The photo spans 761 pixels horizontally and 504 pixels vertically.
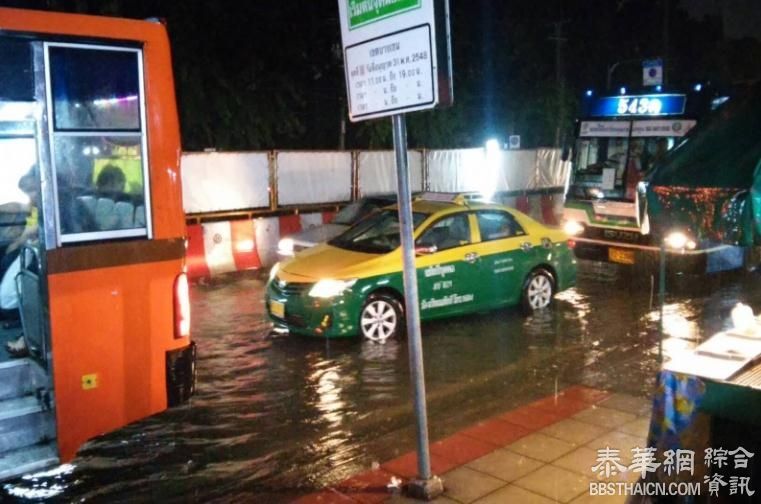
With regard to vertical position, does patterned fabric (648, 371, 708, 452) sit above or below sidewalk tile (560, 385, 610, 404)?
above

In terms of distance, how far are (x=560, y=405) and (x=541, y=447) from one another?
3.65ft

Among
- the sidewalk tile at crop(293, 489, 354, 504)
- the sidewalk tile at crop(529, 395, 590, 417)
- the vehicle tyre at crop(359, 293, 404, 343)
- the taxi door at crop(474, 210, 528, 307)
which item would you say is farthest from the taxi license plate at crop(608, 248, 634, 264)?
the sidewalk tile at crop(293, 489, 354, 504)

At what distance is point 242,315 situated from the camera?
11.1 metres

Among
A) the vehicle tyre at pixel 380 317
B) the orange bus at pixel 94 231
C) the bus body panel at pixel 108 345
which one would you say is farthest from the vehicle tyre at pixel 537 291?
the bus body panel at pixel 108 345

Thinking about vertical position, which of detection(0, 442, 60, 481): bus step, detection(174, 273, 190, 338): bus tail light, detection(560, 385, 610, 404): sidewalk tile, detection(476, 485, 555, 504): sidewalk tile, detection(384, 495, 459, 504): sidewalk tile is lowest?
detection(476, 485, 555, 504): sidewalk tile

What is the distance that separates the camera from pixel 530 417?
6668mm

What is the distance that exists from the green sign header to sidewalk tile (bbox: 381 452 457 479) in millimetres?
3136

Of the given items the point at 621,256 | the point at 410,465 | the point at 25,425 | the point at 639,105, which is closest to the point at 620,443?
the point at 410,465

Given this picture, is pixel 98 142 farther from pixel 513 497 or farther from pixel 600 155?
pixel 600 155

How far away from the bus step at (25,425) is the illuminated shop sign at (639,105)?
35.2 ft

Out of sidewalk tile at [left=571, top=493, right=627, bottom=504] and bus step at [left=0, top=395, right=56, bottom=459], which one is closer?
bus step at [left=0, top=395, right=56, bottom=459]

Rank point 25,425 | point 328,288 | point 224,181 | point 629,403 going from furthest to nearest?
point 224,181
point 328,288
point 629,403
point 25,425

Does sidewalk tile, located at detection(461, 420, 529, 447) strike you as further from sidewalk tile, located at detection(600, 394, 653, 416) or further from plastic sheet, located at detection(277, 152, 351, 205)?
plastic sheet, located at detection(277, 152, 351, 205)

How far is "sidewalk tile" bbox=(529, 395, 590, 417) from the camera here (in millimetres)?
6785
